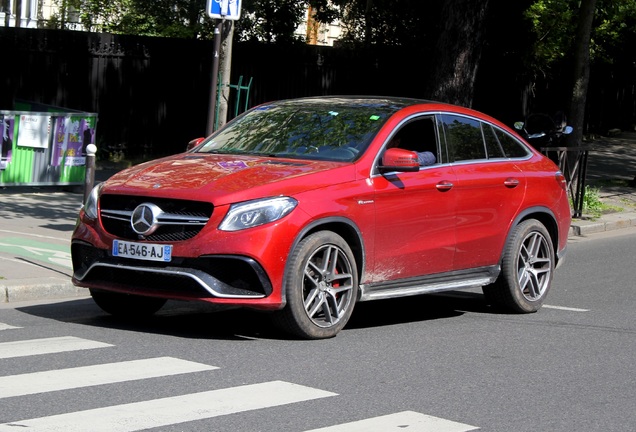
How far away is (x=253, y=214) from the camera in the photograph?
7.95 metres

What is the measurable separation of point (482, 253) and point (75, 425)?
4.70 m

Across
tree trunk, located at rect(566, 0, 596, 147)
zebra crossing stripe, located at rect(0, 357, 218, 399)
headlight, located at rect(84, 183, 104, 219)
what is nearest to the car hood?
headlight, located at rect(84, 183, 104, 219)

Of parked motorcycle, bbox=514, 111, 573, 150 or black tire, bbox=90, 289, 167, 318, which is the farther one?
parked motorcycle, bbox=514, 111, 573, 150

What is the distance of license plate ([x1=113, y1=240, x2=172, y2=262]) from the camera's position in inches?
316

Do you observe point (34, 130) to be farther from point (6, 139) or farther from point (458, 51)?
point (458, 51)

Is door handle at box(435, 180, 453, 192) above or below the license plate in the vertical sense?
above

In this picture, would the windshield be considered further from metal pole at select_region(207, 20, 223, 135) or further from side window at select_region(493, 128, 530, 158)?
metal pole at select_region(207, 20, 223, 135)

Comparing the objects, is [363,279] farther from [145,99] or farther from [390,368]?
[145,99]

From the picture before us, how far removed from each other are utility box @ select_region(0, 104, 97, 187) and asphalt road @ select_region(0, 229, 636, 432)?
7.31 m

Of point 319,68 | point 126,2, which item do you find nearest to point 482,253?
point 319,68

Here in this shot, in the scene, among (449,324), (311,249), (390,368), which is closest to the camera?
(390,368)

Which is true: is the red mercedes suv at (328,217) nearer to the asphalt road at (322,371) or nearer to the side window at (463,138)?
the side window at (463,138)

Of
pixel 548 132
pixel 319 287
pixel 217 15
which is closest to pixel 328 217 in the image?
pixel 319 287

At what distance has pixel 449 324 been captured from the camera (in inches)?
377
